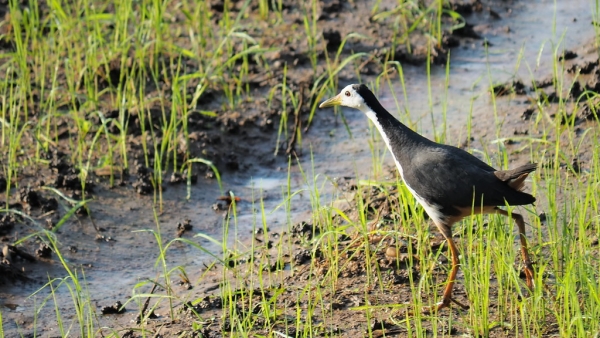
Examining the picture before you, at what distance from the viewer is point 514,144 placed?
678cm

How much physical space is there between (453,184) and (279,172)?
99.1 inches

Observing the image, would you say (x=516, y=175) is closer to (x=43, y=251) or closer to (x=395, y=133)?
(x=395, y=133)

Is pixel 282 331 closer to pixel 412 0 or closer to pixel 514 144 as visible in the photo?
pixel 514 144

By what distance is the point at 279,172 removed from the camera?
7.17m

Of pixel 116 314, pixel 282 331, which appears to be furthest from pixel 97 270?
pixel 282 331

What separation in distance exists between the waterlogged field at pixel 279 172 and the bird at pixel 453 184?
115 mm

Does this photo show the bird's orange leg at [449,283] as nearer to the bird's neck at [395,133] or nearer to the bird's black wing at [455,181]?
the bird's black wing at [455,181]

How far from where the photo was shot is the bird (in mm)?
4746

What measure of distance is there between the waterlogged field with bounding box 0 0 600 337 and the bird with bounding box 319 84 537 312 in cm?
12

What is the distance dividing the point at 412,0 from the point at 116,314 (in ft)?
14.8

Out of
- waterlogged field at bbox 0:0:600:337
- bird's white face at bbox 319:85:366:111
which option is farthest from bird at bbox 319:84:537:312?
bird's white face at bbox 319:85:366:111

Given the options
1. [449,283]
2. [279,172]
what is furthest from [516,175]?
[279,172]

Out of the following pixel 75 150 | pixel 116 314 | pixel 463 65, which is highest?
pixel 463 65

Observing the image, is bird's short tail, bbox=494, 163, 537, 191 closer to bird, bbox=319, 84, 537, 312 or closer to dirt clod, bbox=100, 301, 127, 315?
bird, bbox=319, 84, 537, 312
